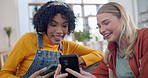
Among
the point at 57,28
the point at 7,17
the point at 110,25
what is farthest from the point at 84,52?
the point at 7,17

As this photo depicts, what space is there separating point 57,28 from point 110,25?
1.17 ft

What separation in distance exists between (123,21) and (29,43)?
592mm

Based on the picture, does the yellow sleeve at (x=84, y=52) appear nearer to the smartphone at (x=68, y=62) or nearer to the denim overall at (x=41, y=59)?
the denim overall at (x=41, y=59)

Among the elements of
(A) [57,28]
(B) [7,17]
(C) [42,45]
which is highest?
(B) [7,17]

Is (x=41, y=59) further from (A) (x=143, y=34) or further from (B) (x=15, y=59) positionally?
(A) (x=143, y=34)

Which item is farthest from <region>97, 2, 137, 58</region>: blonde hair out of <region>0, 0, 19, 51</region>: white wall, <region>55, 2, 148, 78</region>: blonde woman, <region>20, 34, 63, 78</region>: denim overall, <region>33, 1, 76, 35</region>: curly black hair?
<region>0, 0, 19, 51</region>: white wall

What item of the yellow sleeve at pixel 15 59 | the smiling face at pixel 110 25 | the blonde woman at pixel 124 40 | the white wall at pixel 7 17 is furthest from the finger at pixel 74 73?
the white wall at pixel 7 17

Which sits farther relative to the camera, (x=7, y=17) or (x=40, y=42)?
(x=7, y=17)

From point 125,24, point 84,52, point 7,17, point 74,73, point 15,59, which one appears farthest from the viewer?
point 7,17

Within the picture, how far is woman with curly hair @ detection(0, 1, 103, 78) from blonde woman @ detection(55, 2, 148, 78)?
0.28 m

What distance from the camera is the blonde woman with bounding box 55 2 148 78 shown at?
33.7 inches

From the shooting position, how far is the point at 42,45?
1.13 metres

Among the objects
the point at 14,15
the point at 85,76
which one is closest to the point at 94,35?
the point at 14,15

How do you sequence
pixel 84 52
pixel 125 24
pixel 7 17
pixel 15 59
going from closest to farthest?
pixel 125 24 < pixel 15 59 < pixel 84 52 < pixel 7 17
